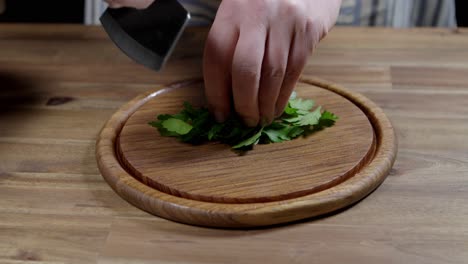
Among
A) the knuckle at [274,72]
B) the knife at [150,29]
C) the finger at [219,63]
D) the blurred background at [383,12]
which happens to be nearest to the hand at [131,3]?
the knife at [150,29]

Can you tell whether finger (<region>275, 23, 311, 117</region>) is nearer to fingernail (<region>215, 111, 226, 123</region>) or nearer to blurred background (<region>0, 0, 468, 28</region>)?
fingernail (<region>215, 111, 226, 123</region>)

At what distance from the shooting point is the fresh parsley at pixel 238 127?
1093 millimetres

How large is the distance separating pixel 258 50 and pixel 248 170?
0.19m

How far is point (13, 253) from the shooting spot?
34.7 inches

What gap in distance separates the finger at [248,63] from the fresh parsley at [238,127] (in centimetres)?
7

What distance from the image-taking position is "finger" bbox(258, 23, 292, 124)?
1030 mm

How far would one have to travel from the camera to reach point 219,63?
3.46 ft

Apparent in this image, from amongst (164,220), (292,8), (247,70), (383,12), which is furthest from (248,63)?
(383,12)

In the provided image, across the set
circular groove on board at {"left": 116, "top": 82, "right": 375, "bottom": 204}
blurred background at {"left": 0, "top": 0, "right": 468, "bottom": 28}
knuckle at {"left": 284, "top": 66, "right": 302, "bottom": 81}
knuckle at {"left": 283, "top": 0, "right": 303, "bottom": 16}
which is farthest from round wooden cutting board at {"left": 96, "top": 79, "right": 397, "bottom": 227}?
blurred background at {"left": 0, "top": 0, "right": 468, "bottom": 28}

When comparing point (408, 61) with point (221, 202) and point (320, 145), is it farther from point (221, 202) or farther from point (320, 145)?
point (221, 202)

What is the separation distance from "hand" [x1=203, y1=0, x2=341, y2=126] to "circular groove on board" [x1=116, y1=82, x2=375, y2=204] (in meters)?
0.09

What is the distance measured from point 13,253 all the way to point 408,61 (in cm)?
95

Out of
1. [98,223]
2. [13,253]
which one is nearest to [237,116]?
[98,223]

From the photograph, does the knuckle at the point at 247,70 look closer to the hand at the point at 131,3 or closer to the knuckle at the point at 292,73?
the knuckle at the point at 292,73
